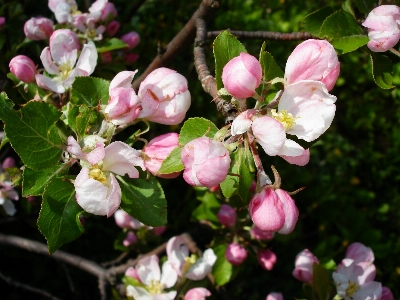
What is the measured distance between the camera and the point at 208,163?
29.8 inches

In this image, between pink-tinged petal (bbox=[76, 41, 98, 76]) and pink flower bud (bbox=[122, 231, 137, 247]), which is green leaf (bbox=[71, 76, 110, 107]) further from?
pink flower bud (bbox=[122, 231, 137, 247])

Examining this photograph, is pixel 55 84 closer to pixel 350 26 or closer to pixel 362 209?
pixel 350 26

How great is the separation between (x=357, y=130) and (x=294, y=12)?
95 centimetres

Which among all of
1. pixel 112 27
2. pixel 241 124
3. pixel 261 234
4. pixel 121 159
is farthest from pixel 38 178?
pixel 261 234

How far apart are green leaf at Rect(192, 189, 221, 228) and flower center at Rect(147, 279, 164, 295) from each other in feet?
1.19

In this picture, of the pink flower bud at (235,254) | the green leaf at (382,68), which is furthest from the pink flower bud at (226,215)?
the green leaf at (382,68)

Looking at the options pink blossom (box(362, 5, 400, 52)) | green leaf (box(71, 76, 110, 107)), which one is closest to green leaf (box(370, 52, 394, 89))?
pink blossom (box(362, 5, 400, 52))

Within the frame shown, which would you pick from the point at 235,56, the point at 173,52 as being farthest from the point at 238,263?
the point at 235,56

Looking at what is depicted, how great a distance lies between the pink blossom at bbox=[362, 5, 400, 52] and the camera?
104cm

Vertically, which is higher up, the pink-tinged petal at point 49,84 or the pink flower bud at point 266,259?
the pink-tinged petal at point 49,84

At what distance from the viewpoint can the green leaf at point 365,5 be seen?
3.80ft

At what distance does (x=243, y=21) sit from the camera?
2994 millimetres

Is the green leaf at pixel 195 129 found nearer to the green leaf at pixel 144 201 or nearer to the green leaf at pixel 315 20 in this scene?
the green leaf at pixel 144 201

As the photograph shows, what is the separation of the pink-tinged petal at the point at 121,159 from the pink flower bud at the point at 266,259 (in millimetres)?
858
